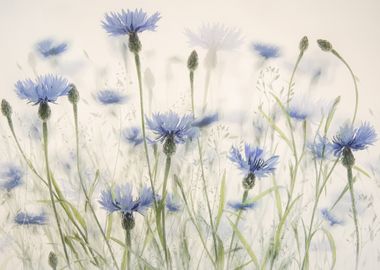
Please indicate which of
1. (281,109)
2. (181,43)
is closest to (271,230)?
(281,109)

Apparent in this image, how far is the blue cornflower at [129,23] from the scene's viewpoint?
42.1 inches

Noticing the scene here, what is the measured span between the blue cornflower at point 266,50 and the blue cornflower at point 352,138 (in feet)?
0.77

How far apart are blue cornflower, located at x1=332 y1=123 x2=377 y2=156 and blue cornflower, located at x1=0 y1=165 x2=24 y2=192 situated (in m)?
0.71

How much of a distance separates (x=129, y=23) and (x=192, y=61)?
173 millimetres

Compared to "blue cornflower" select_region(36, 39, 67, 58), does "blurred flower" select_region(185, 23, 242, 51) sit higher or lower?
higher

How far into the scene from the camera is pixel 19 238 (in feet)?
3.72

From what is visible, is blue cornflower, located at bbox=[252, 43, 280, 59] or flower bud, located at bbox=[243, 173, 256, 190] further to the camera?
blue cornflower, located at bbox=[252, 43, 280, 59]

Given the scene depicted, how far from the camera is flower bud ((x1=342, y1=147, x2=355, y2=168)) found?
44.4 inches

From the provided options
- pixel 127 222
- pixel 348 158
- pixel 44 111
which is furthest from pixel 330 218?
pixel 44 111

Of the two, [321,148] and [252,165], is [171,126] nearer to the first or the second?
[252,165]

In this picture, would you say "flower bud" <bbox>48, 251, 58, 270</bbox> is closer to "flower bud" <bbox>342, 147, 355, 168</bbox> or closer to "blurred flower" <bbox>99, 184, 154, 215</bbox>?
"blurred flower" <bbox>99, 184, 154, 215</bbox>

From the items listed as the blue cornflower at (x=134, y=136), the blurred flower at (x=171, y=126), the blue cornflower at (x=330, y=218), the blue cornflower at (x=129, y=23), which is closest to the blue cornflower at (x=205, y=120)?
the blurred flower at (x=171, y=126)

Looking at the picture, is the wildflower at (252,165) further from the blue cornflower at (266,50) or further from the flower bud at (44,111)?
Result: the flower bud at (44,111)

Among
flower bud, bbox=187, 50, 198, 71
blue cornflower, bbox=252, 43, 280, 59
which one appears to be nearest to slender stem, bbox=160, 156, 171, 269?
flower bud, bbox=187, 50, 198, 71
